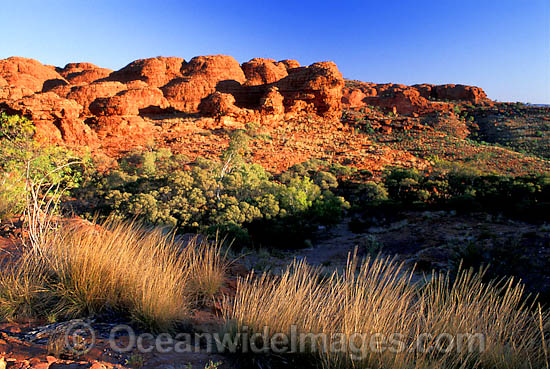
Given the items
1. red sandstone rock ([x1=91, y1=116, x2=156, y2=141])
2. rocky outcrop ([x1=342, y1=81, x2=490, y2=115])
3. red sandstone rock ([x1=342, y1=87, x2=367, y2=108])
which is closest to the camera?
red sandstone rock ([x1=91, y1=116, x2=156, y2=141])

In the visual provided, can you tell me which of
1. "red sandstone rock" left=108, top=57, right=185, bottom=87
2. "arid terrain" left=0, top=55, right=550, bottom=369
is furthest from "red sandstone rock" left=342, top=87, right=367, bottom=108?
"red sandstone rock" left=108, top=57, right=185, bottom=87

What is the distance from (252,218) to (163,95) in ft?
91.2

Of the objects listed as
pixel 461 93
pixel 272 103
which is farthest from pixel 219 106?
pixel 461 93

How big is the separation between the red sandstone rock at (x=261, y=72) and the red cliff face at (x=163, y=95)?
0.44 feet

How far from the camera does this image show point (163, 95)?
34156 millimetres

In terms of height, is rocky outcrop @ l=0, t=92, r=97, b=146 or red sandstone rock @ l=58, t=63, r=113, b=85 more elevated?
red sandstone rock @ l=58, t=63, r=113, b=85

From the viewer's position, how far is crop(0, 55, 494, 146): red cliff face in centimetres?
2210

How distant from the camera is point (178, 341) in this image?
2.64m

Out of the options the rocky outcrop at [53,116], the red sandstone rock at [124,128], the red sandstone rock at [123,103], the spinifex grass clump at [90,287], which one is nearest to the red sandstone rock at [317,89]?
the red sandstone rock at [123,103]

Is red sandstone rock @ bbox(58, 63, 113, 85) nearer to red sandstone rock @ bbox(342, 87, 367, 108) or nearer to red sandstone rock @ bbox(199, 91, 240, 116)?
red sandstone rock @ bbox(199, 91, 240, 116)

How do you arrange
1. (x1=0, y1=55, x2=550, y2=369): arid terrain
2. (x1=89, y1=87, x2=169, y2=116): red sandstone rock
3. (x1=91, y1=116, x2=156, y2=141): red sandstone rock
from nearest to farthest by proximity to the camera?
(x1=0, y1=55, x2=550, y2=369): arid terrain, (x1=91, y1=116, x2=156, y2=141): red sandstone rock, (x1=89, y1=87, x2=169, y2=116): red sandstone rock

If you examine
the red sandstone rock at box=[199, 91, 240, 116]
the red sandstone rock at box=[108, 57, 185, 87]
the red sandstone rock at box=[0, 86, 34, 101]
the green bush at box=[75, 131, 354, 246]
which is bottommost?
the green bush at box=[75, 131, 354, 246]

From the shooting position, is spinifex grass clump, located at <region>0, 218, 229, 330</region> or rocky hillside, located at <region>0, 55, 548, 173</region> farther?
rocky hillside, located at <region>0, 55, 548, 173</region>

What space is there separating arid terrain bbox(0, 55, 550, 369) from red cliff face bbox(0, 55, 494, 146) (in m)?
0.20
